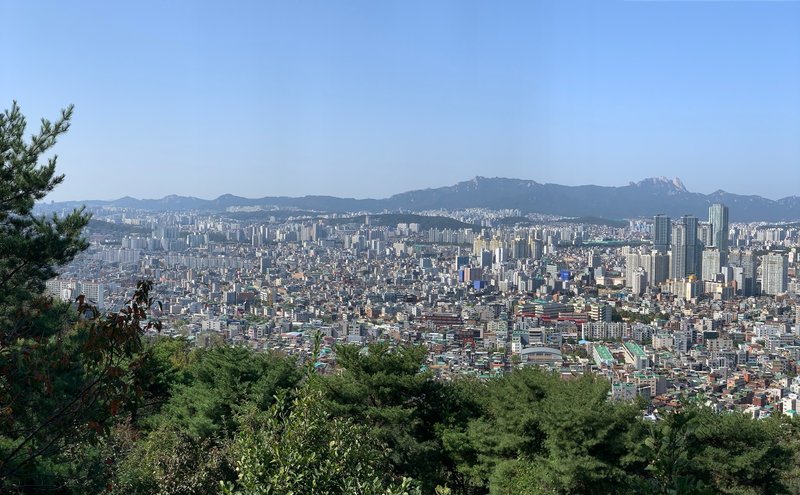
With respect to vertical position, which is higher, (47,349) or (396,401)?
(47,349)

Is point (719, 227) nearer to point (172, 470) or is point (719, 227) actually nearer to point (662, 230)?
point (662, 230)

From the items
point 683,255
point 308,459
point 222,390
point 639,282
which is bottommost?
point 639,282

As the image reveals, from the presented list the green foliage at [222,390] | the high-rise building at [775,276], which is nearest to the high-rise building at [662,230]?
the high-rise building at [775,276]

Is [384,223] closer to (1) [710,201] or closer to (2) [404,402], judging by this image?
(1) [710,201]

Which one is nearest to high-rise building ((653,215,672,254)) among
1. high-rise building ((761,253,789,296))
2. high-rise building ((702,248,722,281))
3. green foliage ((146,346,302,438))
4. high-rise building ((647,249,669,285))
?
high-rise building ((702,248,722,281))

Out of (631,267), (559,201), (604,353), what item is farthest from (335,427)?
(559,201)

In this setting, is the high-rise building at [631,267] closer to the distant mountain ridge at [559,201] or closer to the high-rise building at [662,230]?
the high-rise building at [662,230]

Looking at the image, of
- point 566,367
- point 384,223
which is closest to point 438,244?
point 384,223
